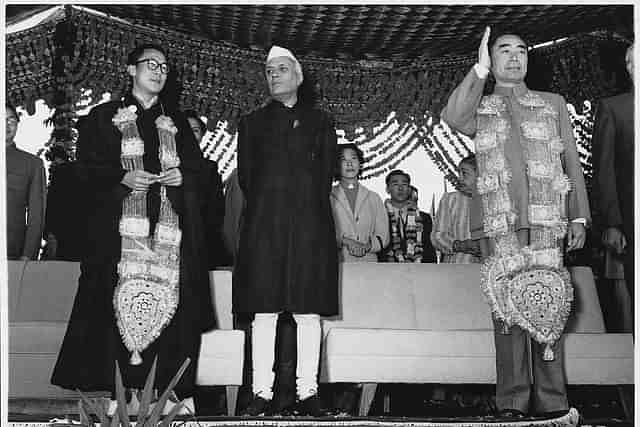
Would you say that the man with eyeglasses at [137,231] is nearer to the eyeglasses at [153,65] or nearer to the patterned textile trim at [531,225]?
the eyeglasses at [153,65]

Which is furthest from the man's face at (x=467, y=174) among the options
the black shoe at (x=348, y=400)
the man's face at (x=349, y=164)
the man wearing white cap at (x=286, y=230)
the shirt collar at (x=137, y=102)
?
the shirt collar at (x=137, y=102)

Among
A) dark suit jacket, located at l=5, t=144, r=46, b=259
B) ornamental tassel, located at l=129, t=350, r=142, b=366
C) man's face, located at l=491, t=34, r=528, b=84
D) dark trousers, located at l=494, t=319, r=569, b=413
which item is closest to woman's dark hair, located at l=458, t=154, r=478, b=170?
man's face, located at l=491, t=34, r=528, b=84

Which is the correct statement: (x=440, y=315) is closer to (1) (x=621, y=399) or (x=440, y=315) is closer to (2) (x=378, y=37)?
(1) (x=621, y=399)

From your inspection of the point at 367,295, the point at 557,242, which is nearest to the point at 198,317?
the point at 367,295

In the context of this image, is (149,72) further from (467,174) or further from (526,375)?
(467,174)

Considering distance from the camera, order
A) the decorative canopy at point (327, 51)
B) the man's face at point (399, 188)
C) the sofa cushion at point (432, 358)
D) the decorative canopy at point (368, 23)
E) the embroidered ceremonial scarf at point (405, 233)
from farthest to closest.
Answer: the man's face at point (399, 188), the embroidered ceremonial scarf at point (405, 233), the decorative canopy at point (327, 51), the decorative canopy at point (368, 23), the sofa cushion at point (432, 358)

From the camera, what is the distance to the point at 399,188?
7.40 meters

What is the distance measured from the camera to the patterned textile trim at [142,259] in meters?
4.74

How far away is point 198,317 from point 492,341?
1.52 metres

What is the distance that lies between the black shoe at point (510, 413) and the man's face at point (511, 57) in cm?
160

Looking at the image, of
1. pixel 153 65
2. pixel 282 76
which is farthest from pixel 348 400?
pixel 153 65

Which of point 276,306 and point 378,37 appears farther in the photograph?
point 378,37

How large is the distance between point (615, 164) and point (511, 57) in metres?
0.73

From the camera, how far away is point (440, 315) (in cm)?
588
